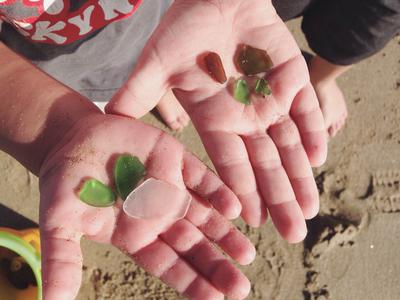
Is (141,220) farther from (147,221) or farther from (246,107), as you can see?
(246,107)

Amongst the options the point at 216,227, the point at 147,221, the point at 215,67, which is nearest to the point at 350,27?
the point at 215,67

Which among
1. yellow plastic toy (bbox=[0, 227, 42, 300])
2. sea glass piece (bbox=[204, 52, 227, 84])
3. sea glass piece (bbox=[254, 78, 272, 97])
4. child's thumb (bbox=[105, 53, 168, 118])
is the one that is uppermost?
child's thumb (bbox=[105, 53, 168, 118])

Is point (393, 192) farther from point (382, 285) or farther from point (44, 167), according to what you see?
point (44, 167)

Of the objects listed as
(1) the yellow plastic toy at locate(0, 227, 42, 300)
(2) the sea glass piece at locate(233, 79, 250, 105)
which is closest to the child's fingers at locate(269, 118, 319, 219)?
(2) the sea glass piece at locate(233, 79, 250, 105)

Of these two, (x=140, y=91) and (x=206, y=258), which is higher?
(x=140, y=91)

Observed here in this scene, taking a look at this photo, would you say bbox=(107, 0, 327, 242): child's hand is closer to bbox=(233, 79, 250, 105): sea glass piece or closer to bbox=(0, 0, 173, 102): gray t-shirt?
bbox=(233, 79, 250, 105): sea glass piece
